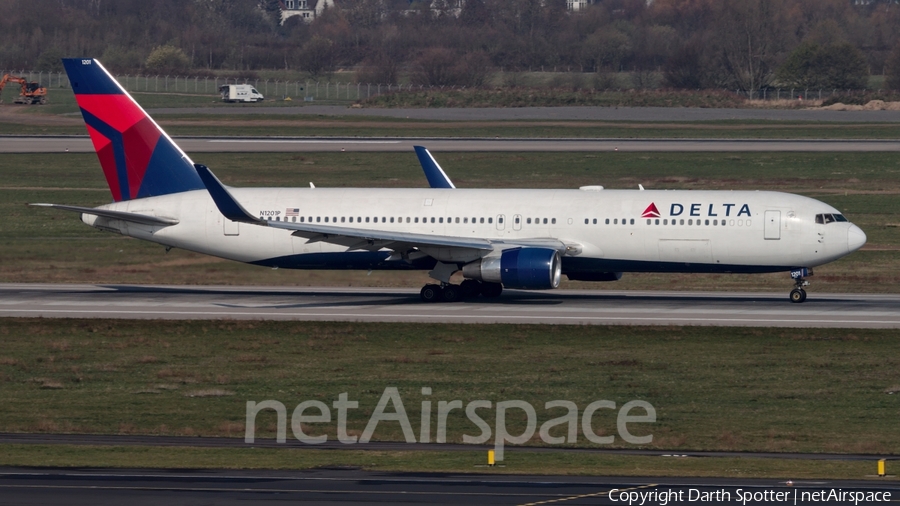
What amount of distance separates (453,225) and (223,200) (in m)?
8.43

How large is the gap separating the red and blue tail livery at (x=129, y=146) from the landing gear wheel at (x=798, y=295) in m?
22.2

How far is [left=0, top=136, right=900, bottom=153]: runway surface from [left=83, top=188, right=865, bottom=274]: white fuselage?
4227 cm

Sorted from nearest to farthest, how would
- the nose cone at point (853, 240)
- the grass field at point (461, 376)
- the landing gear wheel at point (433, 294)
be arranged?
the grass field at point (461, 376), the nose cone at point (853, 240), the landing gear wheel at point (433, 294)

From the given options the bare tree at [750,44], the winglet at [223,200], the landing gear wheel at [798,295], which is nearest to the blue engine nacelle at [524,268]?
the winglet at [223,200]

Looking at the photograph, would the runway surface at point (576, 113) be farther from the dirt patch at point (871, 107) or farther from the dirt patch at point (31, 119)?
the dirt patch at point (31, 119)

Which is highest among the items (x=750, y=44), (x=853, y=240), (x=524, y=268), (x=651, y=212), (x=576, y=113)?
(x=750, y=44)

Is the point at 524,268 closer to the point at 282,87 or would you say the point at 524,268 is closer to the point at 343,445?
the point at 343,445

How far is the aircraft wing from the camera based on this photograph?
4112 centimetres

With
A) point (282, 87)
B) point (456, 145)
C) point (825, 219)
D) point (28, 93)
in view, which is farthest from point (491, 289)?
point (282, 87)

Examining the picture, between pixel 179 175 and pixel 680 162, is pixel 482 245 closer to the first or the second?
pixel 179 175

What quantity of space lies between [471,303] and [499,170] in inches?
1445

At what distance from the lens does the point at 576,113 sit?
122875 mm

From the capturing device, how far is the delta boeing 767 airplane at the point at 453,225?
42.1 meters

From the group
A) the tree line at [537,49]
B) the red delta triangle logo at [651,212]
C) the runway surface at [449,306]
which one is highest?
the tree line at [537,49]
